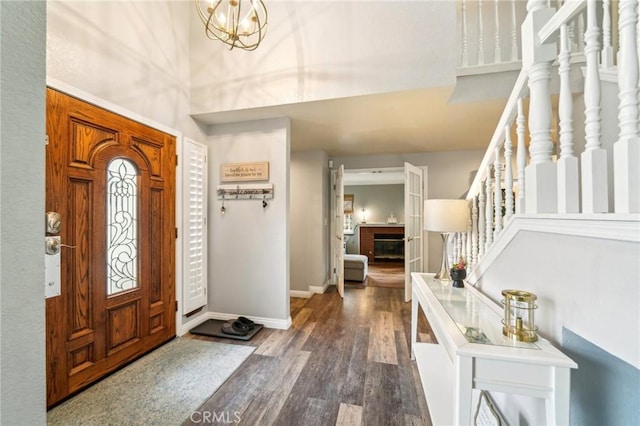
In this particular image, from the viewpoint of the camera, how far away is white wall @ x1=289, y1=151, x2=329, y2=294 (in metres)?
4.14

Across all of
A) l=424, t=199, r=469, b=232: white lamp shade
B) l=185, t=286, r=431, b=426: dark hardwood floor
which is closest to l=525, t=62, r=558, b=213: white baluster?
l=424, t=199, r=469, b=232: white lamp shade

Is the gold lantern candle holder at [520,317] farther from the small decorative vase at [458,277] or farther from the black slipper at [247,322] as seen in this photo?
the black slipper at [247,322]

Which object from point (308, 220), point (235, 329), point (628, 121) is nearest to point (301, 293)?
point (308, 220)

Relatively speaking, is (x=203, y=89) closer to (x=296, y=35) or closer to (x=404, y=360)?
(x=296, y=35)

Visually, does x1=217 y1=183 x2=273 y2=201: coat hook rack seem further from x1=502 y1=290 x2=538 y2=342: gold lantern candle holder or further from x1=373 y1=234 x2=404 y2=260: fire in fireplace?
x1=373 y1=234 x2=404 y2=260: fire in fireplace

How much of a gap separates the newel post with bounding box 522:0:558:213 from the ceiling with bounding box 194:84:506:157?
42.6 inches

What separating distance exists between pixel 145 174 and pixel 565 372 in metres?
2.95

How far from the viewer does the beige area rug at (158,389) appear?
62.8 inches

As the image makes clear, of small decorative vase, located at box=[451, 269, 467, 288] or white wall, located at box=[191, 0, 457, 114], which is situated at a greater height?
white wall, located at box=[191, 0, 457, 114]

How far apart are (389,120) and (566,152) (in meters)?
2.07

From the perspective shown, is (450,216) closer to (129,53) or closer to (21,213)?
(21,213)

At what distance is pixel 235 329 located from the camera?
2.66 meters

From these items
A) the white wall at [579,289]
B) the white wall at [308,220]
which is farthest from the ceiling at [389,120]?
→ the white wall at [579,289]

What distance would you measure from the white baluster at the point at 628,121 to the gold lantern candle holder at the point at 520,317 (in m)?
0.52
